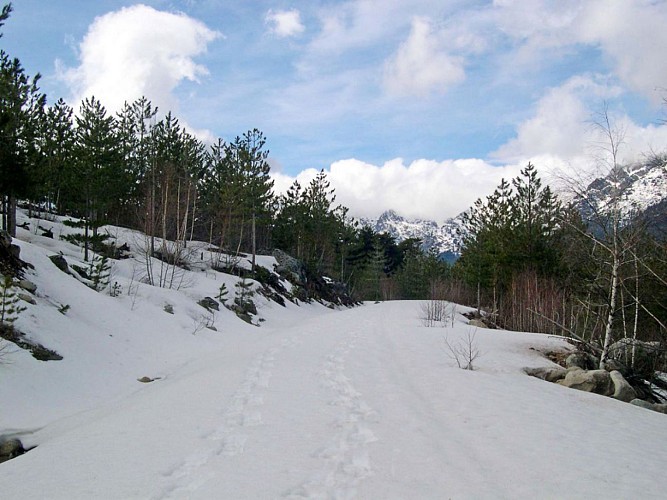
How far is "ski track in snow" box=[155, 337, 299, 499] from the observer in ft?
13.2

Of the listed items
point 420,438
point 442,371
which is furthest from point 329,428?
point 442,371

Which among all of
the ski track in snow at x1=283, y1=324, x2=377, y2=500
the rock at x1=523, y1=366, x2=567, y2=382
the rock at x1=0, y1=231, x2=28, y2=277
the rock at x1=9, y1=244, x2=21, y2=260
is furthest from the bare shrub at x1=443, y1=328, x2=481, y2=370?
the rock at x1=9, y1=244, x2=21, y2=260

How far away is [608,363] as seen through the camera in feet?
35.3

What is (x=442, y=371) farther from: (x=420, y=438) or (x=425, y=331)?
(x=425, y=331)

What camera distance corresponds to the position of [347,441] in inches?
202

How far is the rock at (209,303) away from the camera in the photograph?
1848 cm

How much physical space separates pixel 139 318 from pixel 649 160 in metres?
13.9

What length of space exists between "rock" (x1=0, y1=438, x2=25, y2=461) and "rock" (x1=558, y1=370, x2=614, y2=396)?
10015 millimetres

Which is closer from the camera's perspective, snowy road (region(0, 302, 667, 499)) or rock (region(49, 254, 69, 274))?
snowy road (region(0, 302, 667, 499))

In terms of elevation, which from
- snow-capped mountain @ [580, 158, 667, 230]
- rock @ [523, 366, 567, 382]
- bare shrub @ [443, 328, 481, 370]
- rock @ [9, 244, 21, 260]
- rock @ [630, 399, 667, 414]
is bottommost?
rock @ [630, 399, 667, 414]

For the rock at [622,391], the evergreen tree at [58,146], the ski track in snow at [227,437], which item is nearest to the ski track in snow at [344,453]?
the ski track in snow at [227,437]


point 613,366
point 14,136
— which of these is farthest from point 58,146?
point 613,366

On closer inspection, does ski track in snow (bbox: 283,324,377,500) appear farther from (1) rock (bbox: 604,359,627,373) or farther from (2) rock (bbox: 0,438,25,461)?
(1) rock (bbox: 604,359,627,373)

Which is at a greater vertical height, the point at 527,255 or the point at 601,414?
the point at 527,255
